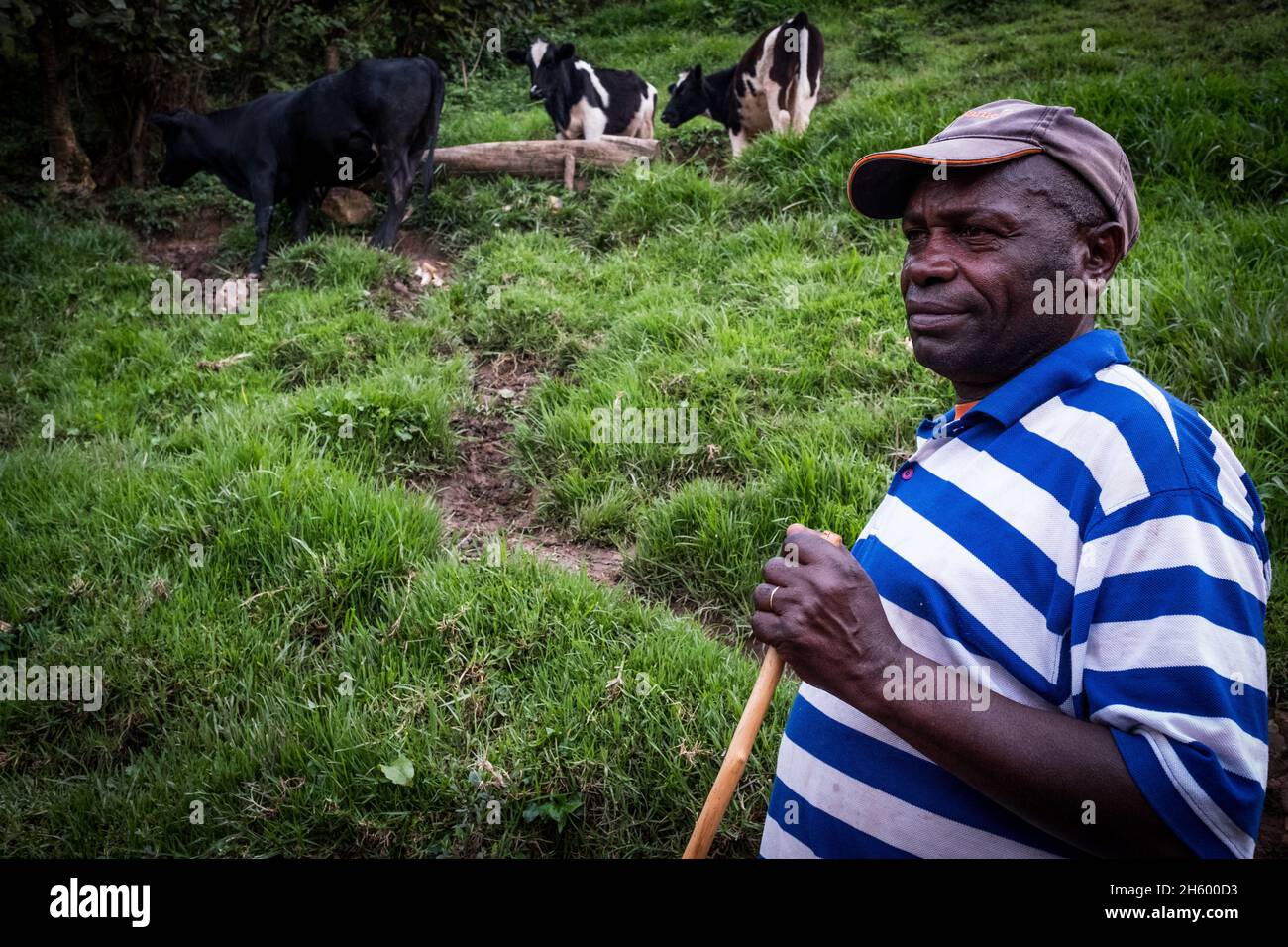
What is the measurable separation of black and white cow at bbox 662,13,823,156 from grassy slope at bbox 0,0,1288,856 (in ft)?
5.11

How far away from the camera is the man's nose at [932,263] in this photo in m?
1.60

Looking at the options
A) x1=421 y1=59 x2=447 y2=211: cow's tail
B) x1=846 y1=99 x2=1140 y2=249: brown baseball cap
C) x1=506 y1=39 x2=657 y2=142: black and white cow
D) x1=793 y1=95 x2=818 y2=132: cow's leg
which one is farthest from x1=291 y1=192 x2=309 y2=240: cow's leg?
x1=846 y1=99 x2=1140 y2=249: brown baseball cap

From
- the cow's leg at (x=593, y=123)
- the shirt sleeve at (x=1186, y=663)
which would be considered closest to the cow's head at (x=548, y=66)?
the cow's leg at (x=593, y=123)

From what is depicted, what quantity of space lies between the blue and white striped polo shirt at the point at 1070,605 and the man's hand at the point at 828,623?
12 centimetres

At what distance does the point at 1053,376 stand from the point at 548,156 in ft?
23.3

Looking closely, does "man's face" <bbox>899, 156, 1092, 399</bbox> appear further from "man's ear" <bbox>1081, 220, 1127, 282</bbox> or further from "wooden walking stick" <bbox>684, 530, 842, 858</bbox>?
"wooden walking stick" <bbox>684, 530, 842, 858</bbox>

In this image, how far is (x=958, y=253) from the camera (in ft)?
5.27

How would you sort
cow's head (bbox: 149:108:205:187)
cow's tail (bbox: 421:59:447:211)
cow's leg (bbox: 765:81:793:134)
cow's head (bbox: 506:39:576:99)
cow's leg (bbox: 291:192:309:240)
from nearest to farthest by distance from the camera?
1. cow's leg (bbox: 291:192:309:240)
2. cow's tail (bbox: 421:59:447:211)
3. cow's head (bbox: 149:108:205:187)
4. cow's leg (bbox: 765:81:793:134)
5. cow's head (bbox: 506:39:576:99)

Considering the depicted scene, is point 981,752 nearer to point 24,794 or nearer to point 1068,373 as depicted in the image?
point 1068,373

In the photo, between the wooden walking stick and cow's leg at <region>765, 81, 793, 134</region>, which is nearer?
the wooden walking stick

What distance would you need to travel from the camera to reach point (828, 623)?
1.35 meters

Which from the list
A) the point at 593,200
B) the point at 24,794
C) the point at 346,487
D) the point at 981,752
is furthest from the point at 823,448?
the point at 593,200

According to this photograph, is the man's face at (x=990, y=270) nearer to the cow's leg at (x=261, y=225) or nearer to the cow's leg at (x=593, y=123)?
the cow's leg at (x=261, y=225)

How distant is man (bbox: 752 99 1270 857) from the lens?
1.13m
